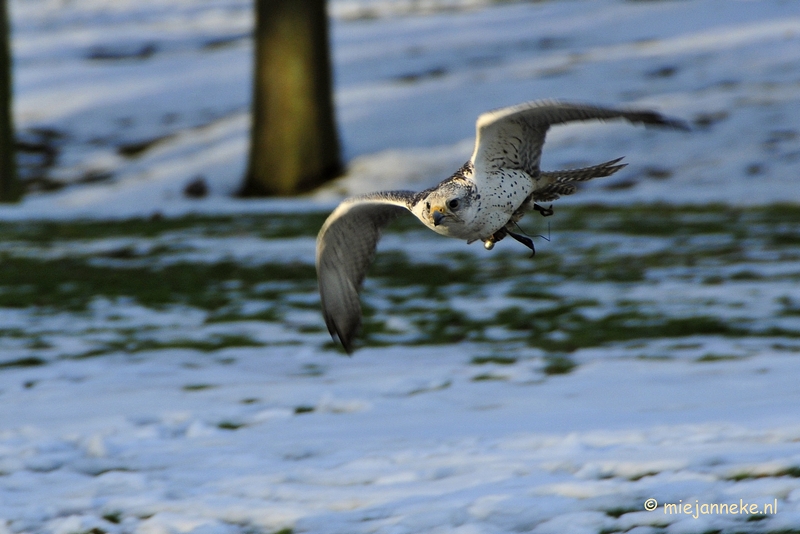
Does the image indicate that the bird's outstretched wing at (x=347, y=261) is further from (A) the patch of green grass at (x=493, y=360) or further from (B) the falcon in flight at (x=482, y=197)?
(A) the patch of green grass at (x=493, y=360)

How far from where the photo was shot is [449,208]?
14.3ft

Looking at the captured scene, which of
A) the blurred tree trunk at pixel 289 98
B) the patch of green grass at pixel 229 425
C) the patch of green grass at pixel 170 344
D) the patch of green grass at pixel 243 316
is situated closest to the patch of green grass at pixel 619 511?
the patch of green grass at pixel 229 425

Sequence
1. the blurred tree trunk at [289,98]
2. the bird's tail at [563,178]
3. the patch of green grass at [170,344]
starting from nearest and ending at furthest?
the bird's tail at [563,178], the patch of green grass at [170,344], the blurred tree trunk at [289,98]

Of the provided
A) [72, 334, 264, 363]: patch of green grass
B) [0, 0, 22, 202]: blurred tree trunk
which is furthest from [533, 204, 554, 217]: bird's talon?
[0, 0, 22, 202]: blurred tree trunk

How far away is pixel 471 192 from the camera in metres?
4.52

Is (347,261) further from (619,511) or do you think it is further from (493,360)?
(619,511)

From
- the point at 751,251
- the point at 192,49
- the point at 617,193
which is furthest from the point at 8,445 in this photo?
the point at 192,49

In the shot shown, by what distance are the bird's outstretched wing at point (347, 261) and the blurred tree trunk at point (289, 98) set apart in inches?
376

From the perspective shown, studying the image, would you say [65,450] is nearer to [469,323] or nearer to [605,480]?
[605,480]

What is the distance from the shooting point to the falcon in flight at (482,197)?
4.35 metres

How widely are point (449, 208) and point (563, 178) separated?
0.87m

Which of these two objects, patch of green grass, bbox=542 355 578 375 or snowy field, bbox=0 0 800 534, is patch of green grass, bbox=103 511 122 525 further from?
patch of green grass, bbox=542 355 578 375

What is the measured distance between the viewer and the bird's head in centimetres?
434

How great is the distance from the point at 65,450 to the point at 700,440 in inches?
129
